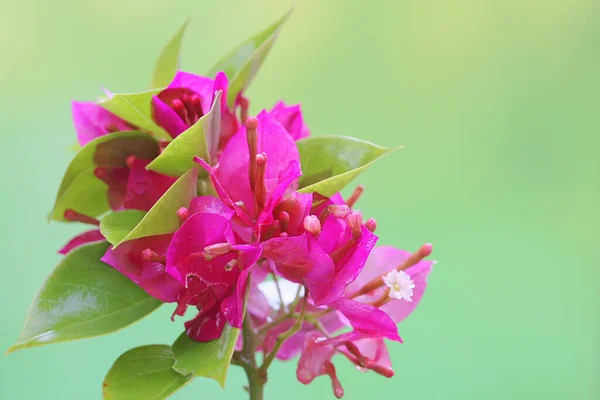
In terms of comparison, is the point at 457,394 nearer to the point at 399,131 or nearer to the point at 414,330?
the point at 414,330

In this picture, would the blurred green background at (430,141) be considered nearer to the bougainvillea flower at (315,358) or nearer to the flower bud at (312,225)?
the bougainvillea flower at (315,358)

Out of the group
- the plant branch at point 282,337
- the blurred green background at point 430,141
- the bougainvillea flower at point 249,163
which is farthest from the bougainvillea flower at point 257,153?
the blurred green background at point 430,141

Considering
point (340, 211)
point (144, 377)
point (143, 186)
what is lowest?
point (144, 377)

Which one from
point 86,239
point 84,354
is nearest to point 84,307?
point 86,239

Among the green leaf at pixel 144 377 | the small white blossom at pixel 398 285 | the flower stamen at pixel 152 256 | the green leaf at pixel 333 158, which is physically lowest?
the green leaf at pixel 144 377

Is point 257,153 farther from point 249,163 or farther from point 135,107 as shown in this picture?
point 135,107

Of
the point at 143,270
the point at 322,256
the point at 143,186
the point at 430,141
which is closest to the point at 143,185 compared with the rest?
the point at 143,186

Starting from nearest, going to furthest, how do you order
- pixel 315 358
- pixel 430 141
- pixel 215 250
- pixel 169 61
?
pixel 215 250
pixel 315 358
pixel 169 61
pixel 430 141

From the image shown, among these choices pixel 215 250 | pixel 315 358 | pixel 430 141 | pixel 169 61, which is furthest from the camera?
pixel 430 141
